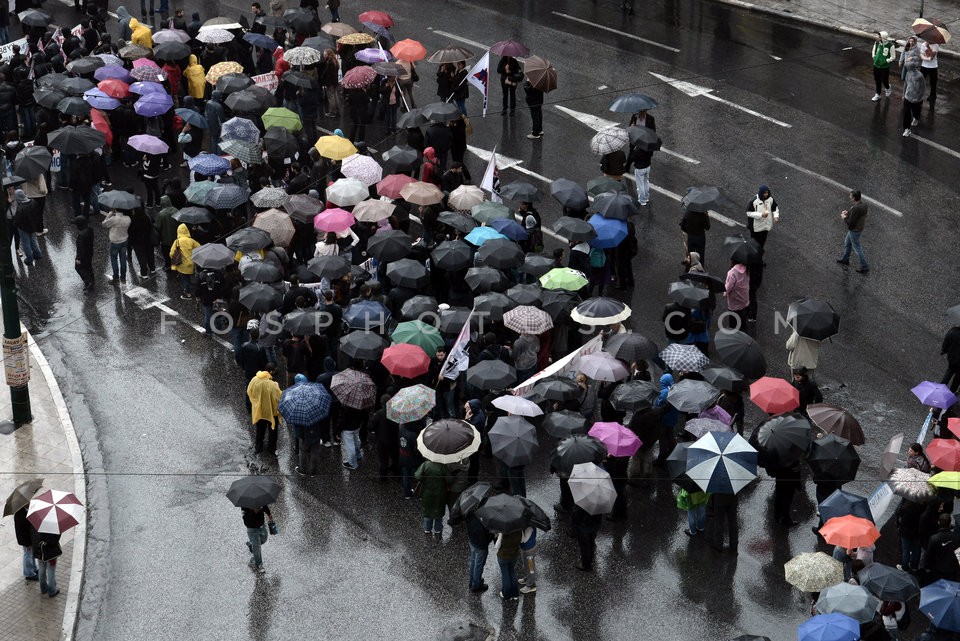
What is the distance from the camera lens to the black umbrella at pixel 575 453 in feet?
56.9

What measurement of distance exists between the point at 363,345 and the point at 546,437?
306 cm

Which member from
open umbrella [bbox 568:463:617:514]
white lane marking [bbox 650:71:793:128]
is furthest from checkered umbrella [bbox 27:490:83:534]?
white lane marking [bbox 650:71:793:128]

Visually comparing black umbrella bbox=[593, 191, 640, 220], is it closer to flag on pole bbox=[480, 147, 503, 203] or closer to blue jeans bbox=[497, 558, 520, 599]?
flag on pole bbox=[480, 147, 503, 203]

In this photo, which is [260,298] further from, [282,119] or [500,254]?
[282,119]

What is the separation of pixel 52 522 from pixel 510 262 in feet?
26.6

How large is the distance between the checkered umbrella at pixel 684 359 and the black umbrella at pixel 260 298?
6.01m

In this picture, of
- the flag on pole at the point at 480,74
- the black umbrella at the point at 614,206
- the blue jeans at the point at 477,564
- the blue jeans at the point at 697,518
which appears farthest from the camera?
the flag on pole at the point at 480,74

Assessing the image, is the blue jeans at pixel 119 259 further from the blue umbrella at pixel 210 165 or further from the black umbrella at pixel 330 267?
the black umbrella at pixel 330 267

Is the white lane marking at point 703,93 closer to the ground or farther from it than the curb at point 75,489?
farther from it

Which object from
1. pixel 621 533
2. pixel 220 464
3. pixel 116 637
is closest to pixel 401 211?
pixel 220 464

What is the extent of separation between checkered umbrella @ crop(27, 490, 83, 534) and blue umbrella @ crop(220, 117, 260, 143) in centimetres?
1065

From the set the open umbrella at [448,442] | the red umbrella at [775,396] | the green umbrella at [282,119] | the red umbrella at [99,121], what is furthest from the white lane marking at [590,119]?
the open umbrella at [448,442]

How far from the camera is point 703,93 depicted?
31.0 metres

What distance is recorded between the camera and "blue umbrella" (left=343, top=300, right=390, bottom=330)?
20.4m
